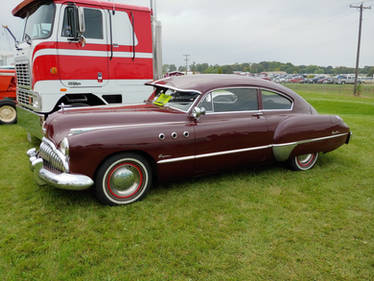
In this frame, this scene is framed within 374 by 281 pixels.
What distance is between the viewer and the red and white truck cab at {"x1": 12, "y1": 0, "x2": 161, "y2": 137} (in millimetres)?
5367

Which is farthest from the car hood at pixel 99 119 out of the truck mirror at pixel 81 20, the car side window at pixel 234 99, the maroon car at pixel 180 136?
the truck mirror at pixel 81 20

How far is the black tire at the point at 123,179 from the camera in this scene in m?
3.41

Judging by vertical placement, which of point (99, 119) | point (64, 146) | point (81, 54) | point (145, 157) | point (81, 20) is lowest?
point (145, 157)

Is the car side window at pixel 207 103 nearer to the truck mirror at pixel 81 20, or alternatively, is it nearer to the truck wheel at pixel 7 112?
the truck mirror at pixel 81 20

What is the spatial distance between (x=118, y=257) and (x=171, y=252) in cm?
47

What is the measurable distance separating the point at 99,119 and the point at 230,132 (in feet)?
5.68

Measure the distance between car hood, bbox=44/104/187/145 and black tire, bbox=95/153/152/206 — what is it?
42cm

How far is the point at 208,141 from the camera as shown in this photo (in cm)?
395

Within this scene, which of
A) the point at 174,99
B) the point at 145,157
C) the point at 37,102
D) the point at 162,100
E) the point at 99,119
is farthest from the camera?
the point at 37,102

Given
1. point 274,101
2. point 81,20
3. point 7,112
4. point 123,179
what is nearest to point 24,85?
point 81,20

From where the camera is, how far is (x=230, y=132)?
4113 millimetres

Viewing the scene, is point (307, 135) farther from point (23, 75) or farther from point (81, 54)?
point (23, 75)

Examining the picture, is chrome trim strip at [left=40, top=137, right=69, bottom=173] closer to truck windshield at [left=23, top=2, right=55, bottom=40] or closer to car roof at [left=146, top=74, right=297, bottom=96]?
car roof at [left=146, top=74, right=297, bottom=96]

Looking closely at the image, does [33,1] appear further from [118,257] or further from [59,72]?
[118,257]
